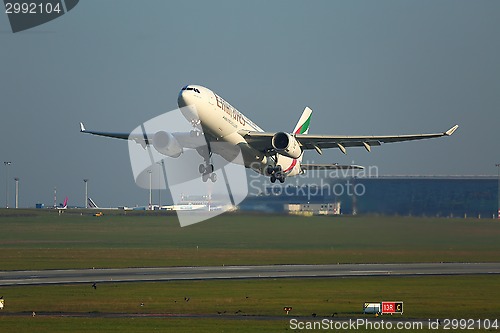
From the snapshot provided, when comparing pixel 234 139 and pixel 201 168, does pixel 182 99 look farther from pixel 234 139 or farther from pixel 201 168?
pixel 201 168

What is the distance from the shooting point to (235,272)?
59781 millimetres

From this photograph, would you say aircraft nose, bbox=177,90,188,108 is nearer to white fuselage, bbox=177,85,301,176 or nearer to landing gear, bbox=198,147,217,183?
white fuselage, bbox=177,85,301,176

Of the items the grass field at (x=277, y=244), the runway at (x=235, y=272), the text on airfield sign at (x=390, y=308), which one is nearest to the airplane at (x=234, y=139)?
the runway at (x=235, y=272)

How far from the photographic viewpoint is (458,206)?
70.4m

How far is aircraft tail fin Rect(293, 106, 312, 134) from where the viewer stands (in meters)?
70.3

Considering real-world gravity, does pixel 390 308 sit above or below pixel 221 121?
below

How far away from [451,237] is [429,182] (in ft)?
32.8

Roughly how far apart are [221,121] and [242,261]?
58.1 feet

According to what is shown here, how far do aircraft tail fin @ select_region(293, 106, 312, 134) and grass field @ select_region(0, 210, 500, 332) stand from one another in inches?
269

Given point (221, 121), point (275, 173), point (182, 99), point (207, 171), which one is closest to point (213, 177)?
point (207, 171)

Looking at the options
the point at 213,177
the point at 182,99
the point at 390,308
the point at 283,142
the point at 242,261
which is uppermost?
the point at 182,99

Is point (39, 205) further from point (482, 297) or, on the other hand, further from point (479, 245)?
point (482, 297)

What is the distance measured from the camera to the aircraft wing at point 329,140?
54.0m

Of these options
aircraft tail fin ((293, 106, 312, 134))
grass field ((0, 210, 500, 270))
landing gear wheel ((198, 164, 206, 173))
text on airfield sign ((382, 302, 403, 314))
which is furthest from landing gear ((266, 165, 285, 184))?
text on airfield sign ((382, 302, 403, 314))
